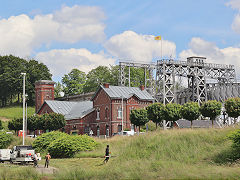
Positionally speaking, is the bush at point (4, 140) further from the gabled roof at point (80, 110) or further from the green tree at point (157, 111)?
the green tree at point (157, 111)

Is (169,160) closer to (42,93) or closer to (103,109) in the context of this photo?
(103,109)

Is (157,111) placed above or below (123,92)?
below

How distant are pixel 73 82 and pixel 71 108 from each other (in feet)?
136

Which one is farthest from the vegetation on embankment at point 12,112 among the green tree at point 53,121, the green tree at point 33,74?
the green tree at point 53,121

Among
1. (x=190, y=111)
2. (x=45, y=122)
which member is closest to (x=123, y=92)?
(x=45, y=122)

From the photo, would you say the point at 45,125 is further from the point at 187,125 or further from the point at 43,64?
the point at 43,64

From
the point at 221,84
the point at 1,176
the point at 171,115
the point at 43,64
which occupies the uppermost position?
the point at 43,64

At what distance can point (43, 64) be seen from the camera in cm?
11906

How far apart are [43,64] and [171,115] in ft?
248

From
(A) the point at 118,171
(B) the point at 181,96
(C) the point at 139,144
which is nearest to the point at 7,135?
(C) the point at 139,144

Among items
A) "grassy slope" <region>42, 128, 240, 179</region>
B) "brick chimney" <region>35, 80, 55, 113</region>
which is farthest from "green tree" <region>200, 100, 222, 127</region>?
"brick chimney" <region>35, 80, 55, 113</region>

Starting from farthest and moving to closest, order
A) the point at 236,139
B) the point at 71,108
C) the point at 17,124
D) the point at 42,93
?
the point at 42,93 < the point at 71,108 < the point at 17,124 < the point at 236,139

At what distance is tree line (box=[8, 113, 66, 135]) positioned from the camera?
6384 cm

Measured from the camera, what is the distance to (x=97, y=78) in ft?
387
